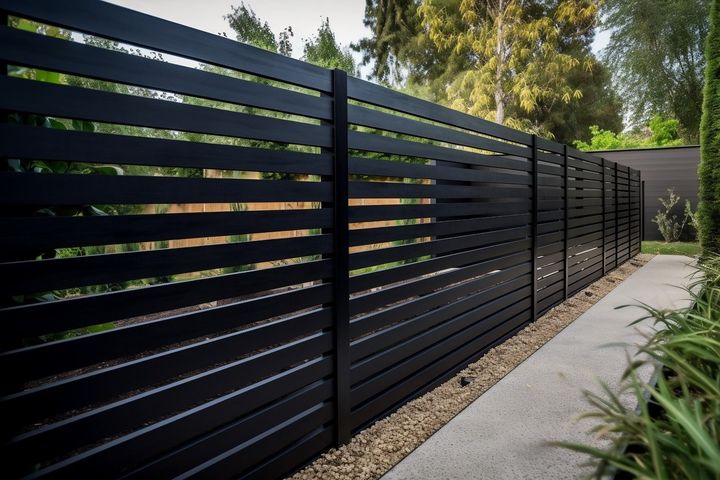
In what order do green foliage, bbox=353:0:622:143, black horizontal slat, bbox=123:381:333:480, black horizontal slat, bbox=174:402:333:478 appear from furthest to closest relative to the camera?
green foliage, bbox=353:0:622:143 < black horizontal slat, bbox=174:402:333:478 < black horizontal slat, bbox=123:381:333:480

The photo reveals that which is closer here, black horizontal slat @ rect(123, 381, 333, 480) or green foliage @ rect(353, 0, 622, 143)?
black horizontal slat @ rect(123, 381, 333, 480)

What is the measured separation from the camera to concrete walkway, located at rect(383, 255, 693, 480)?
1839mm

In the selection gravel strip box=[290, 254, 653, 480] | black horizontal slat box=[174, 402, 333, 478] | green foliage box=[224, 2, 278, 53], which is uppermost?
green foliage box=[224, 2, 278, 53]

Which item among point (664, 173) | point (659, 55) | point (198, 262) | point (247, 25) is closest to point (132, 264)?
point (198, 262)

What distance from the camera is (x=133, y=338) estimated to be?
1.28 metres

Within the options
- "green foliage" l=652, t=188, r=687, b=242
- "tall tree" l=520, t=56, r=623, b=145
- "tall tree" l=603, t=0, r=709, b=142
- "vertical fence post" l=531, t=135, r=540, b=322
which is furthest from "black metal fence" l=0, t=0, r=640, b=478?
"tall tree" l=603, t=0, r=709, b=142

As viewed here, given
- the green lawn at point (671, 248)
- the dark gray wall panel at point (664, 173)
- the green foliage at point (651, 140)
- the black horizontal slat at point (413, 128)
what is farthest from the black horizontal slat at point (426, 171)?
the green foliage at point (651, 140)

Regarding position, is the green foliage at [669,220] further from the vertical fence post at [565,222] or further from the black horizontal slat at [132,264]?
the black horizontal slat at [132,264]

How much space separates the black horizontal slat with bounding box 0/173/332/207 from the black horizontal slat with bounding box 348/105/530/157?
523 mm

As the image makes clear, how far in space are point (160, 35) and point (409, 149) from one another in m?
1.41

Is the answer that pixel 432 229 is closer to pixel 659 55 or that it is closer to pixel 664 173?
pixel 664 173

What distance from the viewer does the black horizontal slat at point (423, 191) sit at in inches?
83.5

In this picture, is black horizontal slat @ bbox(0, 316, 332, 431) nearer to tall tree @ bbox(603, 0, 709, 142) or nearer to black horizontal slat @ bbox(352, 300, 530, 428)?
black horizontal slat @ bbox(352, 300, 530, 428)

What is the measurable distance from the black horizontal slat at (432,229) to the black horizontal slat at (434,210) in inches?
2.0
